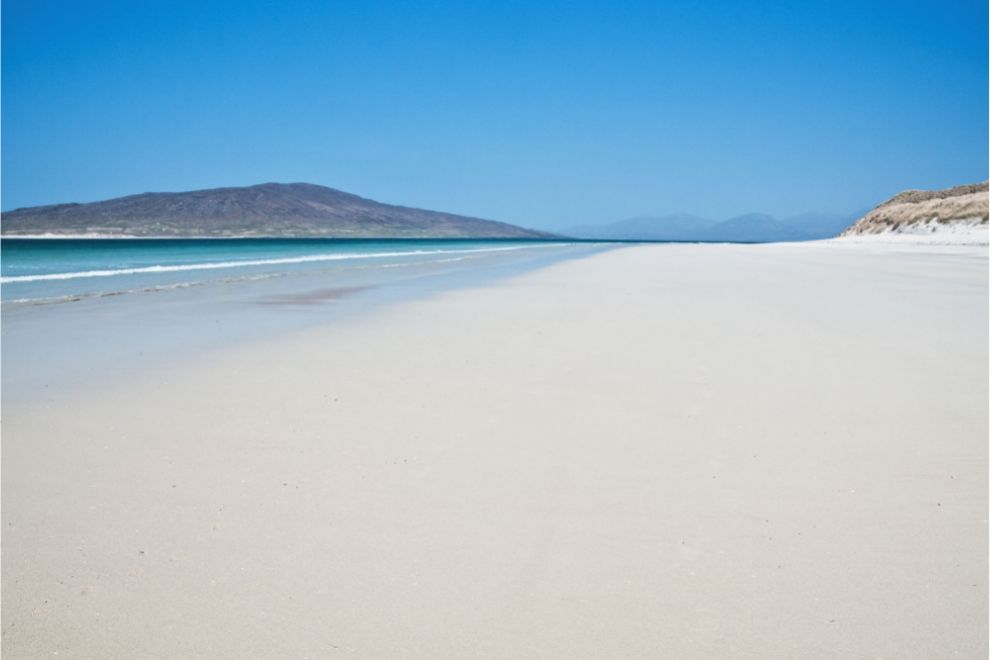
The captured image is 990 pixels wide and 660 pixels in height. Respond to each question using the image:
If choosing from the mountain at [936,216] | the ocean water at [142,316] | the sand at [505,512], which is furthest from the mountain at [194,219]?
the sand at [505,512]

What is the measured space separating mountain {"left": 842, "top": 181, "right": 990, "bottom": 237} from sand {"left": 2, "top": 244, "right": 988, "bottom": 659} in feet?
128

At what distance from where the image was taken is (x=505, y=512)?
9.03 feet

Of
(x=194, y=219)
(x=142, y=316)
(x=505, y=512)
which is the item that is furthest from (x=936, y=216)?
(x=194, y=219)

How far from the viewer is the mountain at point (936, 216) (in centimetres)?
3991

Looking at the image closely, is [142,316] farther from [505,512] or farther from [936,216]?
[936,216]

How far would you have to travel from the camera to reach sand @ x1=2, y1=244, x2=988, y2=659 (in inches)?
78.4

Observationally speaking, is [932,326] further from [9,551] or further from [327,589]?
[9,551]

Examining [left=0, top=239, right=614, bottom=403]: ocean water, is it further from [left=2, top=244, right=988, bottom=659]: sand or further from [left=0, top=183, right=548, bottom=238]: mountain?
[left=0, top=183, right=548, bottom=238]: mountain

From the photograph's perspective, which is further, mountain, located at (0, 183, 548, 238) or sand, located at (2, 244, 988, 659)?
mountain, located at (0, 183, 548, 238)

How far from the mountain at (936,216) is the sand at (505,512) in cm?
3908

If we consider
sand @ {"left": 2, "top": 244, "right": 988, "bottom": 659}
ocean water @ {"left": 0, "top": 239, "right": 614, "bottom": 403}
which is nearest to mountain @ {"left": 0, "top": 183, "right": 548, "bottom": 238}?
ocean water @ {"left": 0, "top": 239, "right": 614, "bottom": 403}

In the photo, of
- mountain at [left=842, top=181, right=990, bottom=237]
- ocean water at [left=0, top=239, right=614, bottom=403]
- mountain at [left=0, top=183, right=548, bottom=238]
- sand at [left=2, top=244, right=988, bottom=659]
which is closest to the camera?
sand at [left=2, top=244, right=988, bottom=659]

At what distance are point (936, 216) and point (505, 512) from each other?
2016 inches

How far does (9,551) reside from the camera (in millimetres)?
2453
